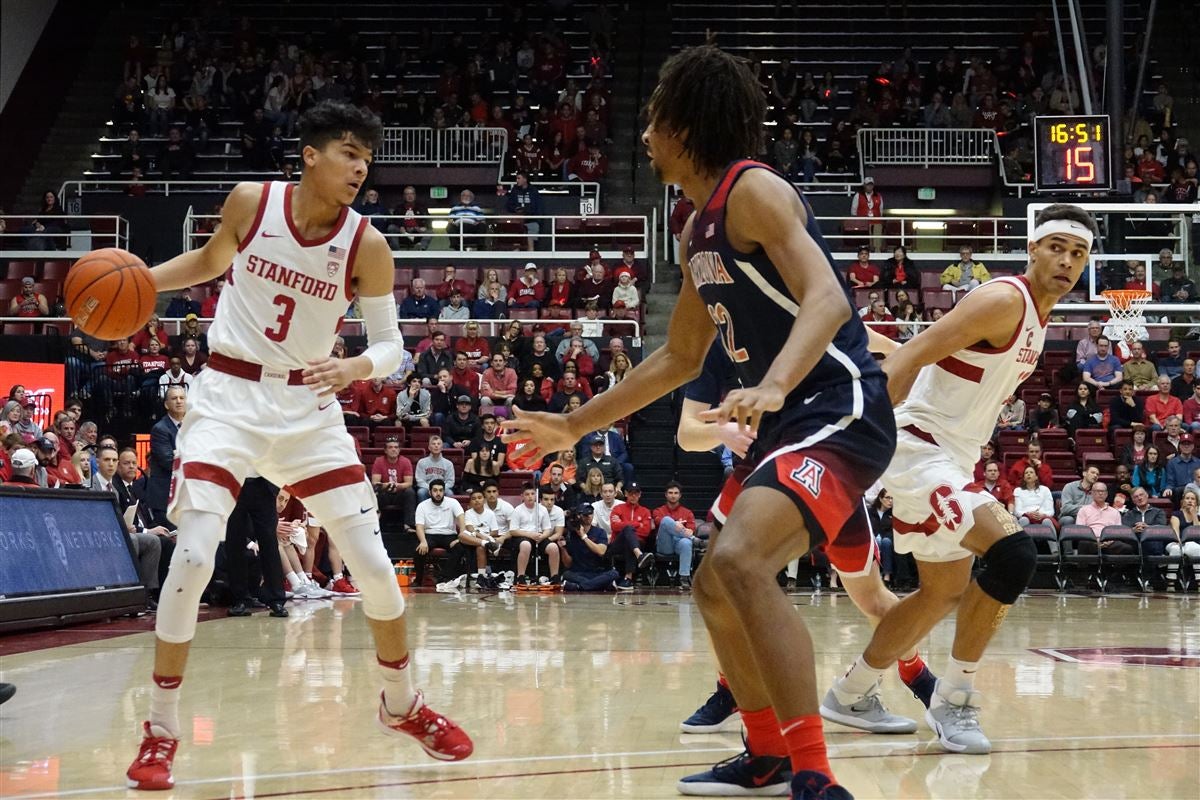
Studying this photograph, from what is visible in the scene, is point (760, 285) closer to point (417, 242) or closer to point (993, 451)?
point (993, 451)

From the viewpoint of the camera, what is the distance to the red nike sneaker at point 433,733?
15.2 feet

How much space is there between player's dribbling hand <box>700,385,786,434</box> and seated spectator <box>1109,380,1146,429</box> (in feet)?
50.4

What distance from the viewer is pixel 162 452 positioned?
447 inches

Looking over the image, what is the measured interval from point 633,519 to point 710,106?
1192 centimetres

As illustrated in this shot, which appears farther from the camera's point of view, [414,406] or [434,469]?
[414,406]

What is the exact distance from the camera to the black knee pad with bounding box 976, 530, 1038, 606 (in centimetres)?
497

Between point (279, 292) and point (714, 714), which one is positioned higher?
point (279, 292)

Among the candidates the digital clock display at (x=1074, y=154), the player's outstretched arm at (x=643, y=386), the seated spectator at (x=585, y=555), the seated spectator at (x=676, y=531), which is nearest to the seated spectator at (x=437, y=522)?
the seated spectator at (x=585, y=555)

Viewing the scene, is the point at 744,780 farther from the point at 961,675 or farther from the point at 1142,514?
the point at 1142,514

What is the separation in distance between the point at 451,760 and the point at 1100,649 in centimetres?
562

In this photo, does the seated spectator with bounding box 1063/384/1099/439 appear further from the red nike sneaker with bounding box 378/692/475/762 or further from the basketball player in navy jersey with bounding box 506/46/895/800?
the basketball player in navy jersey with bounding box 506/46/895/800

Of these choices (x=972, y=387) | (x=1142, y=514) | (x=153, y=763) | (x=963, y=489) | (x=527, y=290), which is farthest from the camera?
(x=527, y=290)

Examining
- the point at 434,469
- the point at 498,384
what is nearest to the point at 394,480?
the point at 434,469


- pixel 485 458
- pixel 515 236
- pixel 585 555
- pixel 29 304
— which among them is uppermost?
pixel 515 236
